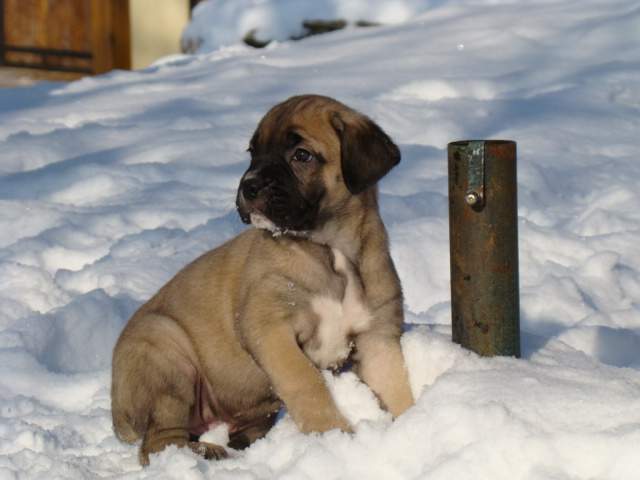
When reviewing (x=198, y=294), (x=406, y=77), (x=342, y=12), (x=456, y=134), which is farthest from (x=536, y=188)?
(x=342, y=12)

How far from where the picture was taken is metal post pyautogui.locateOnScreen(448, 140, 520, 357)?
373 centimetres

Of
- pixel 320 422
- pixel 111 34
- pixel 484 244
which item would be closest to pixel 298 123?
pixel 484 244

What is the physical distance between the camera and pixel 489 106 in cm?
801

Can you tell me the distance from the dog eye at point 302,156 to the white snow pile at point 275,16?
25.4 ft

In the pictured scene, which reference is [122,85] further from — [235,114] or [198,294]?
[198,294]

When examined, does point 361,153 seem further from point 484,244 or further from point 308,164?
point 484,244

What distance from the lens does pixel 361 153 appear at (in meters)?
3.83

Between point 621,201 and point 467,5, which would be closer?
point 621,201

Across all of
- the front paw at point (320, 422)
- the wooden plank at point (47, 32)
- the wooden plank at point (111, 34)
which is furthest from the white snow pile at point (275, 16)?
the front paw at point (320, 422)

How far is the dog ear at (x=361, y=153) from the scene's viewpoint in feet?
12.5

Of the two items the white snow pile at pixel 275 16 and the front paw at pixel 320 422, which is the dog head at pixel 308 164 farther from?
the white snow pile at pixel 275 16

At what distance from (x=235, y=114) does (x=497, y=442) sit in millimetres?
5409

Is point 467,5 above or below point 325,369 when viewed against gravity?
above

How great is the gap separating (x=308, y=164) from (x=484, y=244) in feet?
2.05
